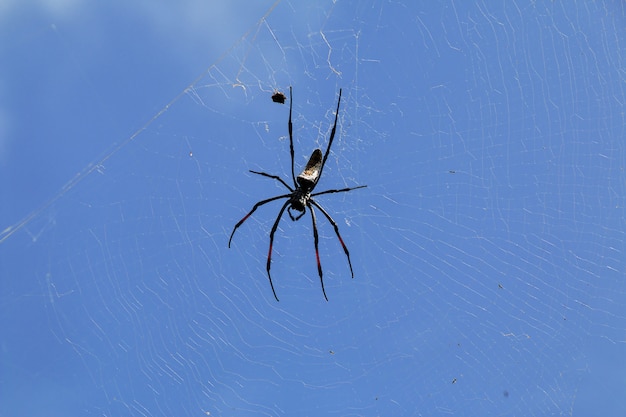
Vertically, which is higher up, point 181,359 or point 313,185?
point 313,185

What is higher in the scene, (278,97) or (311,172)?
(278,97)

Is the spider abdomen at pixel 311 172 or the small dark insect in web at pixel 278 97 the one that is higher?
the small dark insect in web at pixel 278 97

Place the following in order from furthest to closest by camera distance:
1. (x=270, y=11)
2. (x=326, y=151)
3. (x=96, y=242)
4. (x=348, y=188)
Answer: (x=96, y=242) < (x=326, y=151) < (x=348, y=188) < (x=270, y=11)

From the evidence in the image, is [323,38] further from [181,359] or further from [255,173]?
[181,359]

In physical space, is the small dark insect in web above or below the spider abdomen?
above

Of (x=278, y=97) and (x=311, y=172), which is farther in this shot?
(x=311, y=172)

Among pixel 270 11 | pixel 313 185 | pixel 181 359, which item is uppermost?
pixel 270 11

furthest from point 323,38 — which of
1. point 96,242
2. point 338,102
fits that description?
point 96,242

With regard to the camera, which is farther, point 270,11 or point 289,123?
point 289,123
